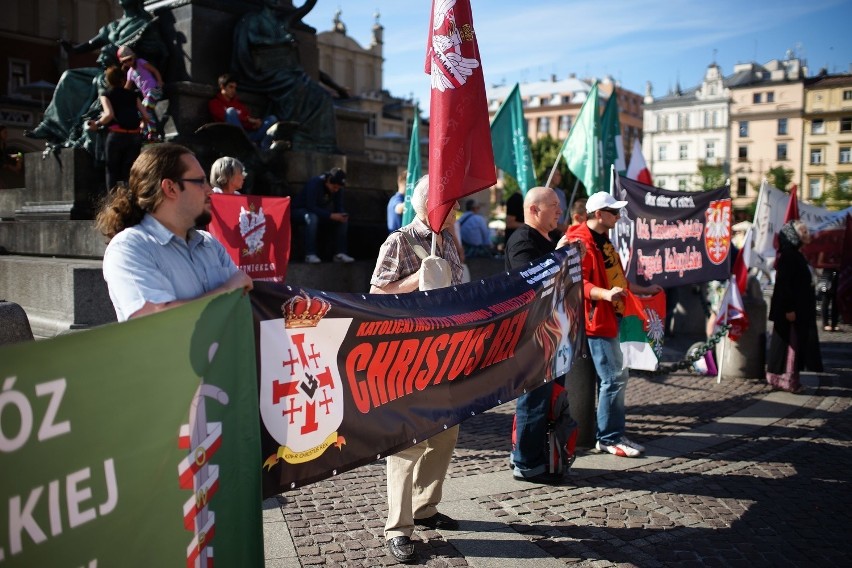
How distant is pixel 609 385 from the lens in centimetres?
589

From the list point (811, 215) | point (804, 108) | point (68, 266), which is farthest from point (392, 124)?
point (68, 266)

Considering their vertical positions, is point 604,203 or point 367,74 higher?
point 367,74

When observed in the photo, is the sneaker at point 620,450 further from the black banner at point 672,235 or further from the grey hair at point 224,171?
the grey hair at point 224,171

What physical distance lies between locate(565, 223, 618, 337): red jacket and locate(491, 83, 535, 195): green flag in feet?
22.5

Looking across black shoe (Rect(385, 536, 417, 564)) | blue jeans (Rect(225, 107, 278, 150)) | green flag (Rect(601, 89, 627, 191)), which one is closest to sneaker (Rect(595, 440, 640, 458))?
black shoe (Rect(385, 536, 417, 564))

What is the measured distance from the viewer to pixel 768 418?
742 centimetres

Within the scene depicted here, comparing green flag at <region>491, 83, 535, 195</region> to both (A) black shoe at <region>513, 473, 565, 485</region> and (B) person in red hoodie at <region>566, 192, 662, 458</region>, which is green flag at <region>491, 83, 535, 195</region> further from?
(A) black shoe at <region>513, 473, 565, 485</region>

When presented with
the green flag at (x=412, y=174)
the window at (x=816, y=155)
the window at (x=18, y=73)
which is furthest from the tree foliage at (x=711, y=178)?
the green flag at (x=412, y=174)

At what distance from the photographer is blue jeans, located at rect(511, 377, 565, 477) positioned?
5.27 meters

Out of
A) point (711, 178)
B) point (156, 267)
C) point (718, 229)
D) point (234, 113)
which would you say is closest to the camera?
point (156, 267)

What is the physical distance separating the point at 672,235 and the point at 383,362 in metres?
5.38

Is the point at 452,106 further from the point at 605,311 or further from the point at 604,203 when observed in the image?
the point at 605,311

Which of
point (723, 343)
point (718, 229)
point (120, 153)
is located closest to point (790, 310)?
point (723, 343)

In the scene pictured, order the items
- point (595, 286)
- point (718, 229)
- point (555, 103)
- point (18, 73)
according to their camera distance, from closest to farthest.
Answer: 1. point (595, 286)
2. point (718, 229)
3. point (18, 73)
4. point (555, 103)
